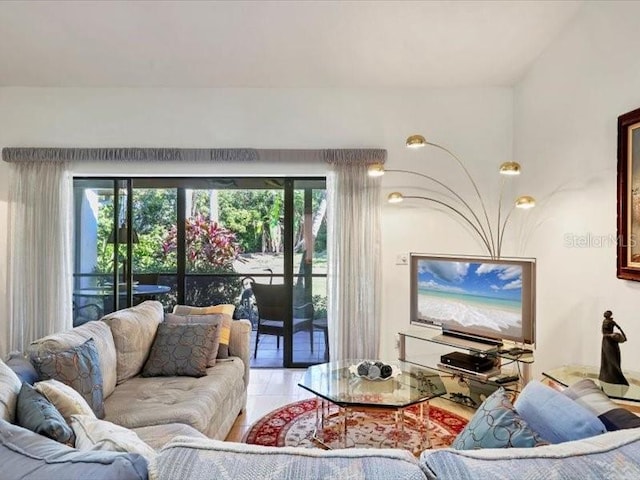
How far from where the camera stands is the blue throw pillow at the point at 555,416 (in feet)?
4.05

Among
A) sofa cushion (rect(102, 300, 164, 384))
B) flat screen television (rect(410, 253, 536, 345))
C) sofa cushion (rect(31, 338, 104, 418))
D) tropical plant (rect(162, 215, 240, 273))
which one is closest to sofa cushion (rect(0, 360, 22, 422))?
sofa cushion (rect(31, 338, 104, 418))

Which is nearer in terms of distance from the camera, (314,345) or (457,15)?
(457,15)

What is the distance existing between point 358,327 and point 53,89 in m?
3.86

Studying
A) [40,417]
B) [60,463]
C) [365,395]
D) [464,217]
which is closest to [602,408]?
[365,395]

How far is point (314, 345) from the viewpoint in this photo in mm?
4277

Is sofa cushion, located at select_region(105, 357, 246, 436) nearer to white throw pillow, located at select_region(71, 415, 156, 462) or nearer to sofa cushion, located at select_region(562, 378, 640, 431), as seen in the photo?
white throw pillow, located at select_region(71, 415, 156, 462)

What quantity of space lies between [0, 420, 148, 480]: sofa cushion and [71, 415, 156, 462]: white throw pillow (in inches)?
6.0

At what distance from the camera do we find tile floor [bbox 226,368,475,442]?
2954mm

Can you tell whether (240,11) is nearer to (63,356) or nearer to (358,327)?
(63,356)

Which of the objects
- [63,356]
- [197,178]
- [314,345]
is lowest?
[314,345]

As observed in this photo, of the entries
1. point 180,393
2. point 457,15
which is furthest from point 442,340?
point 457,15

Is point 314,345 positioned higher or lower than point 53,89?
lower

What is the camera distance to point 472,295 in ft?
10.8

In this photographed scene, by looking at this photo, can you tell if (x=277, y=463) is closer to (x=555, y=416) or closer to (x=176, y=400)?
(x=555, y=416)
